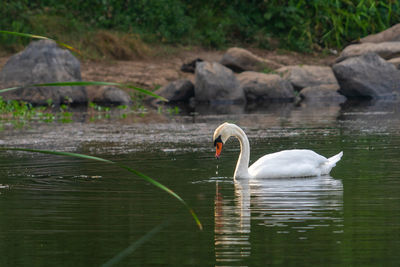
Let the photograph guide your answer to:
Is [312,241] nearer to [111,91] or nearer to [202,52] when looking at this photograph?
[111,91]

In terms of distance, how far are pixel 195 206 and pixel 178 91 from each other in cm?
1771

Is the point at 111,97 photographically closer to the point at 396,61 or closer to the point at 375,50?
the point at 375,50

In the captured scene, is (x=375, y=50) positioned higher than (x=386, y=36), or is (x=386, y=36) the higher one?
(x=386, y=36)

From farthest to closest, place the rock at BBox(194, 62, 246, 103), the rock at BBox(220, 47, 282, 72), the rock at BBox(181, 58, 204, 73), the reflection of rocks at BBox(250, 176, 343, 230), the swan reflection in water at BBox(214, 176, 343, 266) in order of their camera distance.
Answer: the rock at BBox(220, 47, 282, 72), the rock at BBox(181, 58, 204, 73), the rock at BBox(194, 62, 246, 103), the reflection of rocks at BBox(250, 176, 343, 230), the swan reflection in water at BBox(214, 176, 343, 266)

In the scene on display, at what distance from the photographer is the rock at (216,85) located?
83.6 feet

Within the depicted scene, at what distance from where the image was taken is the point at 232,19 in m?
32.7

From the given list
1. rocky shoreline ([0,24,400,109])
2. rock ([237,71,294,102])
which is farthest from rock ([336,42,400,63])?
rock ([237,71,294,102])

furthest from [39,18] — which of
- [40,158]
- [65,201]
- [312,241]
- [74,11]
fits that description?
[312,241]

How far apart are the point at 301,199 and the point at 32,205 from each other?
8.26 feet

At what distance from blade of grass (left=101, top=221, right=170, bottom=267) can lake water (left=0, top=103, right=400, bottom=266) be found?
0.7 inches

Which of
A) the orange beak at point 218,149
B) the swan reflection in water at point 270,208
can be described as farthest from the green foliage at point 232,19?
the swan reflection in water at point 270,208

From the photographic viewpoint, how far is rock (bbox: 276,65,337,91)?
89.4 feet

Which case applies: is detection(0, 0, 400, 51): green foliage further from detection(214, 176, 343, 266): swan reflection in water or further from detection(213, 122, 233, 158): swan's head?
detection(214, 176, 343, 266): swan reflection in water

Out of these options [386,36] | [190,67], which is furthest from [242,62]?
[386,36]
